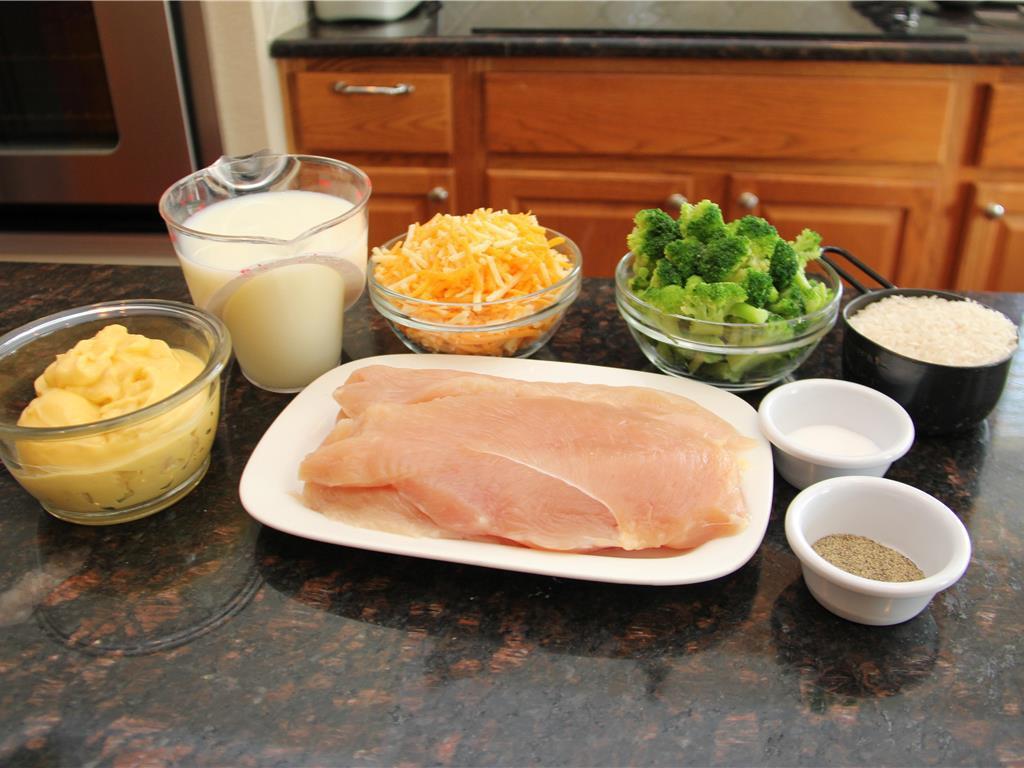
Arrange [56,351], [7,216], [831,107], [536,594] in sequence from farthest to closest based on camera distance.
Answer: [7,216] → [831,107] → [56,351] → [536,594]

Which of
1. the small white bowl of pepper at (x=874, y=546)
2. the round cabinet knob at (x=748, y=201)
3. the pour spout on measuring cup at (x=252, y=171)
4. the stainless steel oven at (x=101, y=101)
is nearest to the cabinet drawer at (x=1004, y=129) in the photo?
the round cabinet knob at (x=748, y=201)

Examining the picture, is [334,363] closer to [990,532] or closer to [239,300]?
[239,300]

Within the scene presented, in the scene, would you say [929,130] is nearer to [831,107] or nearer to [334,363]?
[831,107]

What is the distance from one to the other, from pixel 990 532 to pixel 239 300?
1082mm

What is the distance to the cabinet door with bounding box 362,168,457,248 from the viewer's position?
2811 millimetres

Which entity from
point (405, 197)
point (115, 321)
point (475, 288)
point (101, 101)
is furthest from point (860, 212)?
point (101, 101)

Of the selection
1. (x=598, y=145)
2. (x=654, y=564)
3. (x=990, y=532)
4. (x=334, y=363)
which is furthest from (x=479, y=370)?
(x=598, y=145)

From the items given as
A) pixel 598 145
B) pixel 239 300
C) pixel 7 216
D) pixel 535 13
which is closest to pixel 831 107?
pixel 598 145

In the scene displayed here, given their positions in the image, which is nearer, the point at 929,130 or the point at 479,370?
the point at 479,370

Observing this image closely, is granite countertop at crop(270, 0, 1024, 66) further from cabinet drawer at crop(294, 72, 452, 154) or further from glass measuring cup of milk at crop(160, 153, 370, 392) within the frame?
glass measuring cup of milk at crop(160, 153, 370, 392)

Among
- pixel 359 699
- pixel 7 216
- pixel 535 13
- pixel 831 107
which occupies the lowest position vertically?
pixel 7 216

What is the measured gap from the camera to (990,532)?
3.53 ft

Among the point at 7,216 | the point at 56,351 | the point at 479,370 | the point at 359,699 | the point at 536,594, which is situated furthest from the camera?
the point at 7,216

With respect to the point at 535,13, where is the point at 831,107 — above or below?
below
